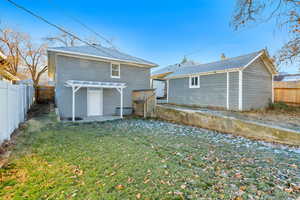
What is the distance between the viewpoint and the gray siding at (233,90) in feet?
30.4

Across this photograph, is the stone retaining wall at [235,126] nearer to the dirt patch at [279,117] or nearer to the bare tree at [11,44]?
the dirt patch at [279,117]

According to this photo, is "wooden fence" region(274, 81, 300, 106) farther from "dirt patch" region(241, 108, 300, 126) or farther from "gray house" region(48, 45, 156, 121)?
"gray house" region(48, 45, 156, 121)

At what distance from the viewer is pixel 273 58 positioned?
31.9ft

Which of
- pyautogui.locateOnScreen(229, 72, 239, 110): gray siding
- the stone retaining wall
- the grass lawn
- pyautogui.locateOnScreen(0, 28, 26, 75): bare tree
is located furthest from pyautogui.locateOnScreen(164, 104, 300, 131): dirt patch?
pyautogui.locateOnScreen(0, 28, 26, 75): bare tree

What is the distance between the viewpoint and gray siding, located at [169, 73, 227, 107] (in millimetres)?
10141

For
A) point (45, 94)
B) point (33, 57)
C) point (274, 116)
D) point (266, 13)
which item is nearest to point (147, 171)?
point (266, 13)

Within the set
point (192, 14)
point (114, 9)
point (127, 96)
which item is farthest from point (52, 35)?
point (192, 14)

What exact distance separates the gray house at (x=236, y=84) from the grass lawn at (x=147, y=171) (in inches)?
228

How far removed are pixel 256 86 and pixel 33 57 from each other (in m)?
24.4

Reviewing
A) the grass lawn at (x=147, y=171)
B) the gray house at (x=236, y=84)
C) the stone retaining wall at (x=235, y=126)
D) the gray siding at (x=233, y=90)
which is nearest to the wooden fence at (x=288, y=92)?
the gray house at (x=236, y=84)

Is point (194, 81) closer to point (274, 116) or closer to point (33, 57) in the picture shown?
point (274, 116)

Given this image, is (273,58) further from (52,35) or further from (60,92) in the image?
(52,35)

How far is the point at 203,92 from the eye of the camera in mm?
11281

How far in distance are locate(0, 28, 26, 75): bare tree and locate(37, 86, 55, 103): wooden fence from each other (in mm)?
3862
